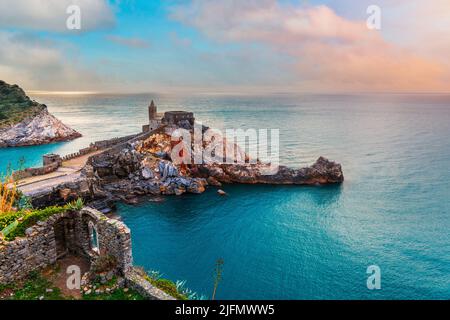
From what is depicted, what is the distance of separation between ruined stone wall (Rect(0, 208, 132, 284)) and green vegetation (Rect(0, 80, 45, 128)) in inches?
3988

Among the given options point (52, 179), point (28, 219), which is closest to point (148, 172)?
point (52, 179)

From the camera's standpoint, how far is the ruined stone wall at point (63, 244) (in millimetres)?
14625

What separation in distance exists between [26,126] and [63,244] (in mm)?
97842

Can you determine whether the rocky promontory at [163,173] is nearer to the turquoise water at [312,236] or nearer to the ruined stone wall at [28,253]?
the turquoise water at [312,236]

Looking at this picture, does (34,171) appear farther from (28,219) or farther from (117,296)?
(117,296)

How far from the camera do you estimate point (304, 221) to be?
4388cm

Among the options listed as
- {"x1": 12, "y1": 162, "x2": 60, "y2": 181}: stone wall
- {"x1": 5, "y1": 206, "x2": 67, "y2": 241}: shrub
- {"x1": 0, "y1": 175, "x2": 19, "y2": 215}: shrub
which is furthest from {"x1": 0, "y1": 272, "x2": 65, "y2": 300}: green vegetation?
{"x1": 12, "y1": 162, "x2": 60, "y2": 181}: stone wall

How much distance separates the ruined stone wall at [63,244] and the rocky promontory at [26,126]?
91.3 meters

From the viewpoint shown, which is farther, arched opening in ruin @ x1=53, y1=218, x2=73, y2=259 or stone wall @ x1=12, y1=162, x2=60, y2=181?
stone wall @ x1=12, y1=162, x2=60, y2=181

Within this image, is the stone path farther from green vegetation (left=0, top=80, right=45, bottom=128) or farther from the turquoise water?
green vegetation (left=0, top=80, right=45, bottom=128)

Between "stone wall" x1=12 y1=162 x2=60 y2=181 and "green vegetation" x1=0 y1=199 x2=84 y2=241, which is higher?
"green vegetation" x1=0 y1=199 x2=84 y2=241

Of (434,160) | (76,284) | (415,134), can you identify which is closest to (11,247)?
(76,284)

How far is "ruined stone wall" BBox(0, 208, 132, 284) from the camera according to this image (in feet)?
48.0

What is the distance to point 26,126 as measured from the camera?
98.0 metres
